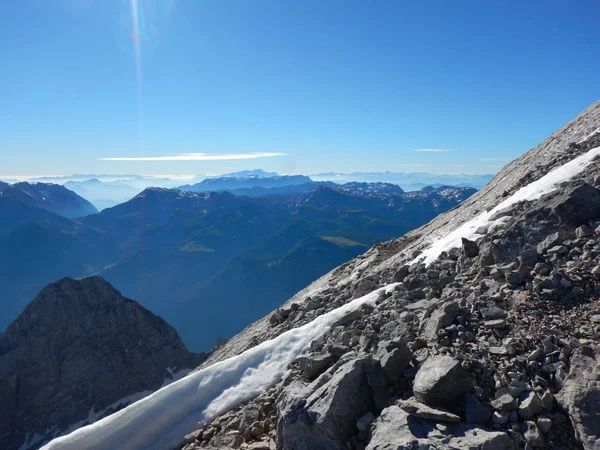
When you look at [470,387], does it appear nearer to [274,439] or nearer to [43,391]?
[274,439]

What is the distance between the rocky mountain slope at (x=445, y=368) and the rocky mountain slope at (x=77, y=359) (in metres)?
97.8

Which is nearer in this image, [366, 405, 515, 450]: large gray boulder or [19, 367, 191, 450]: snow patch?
[366, 405, 515, 450]: large gray boulder

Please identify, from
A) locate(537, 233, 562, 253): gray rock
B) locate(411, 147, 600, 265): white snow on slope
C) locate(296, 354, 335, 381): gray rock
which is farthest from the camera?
locate(411, 147, 600, 265): white snow on slope

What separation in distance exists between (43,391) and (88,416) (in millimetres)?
14866

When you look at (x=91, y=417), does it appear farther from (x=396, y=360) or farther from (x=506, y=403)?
(x=506, y=403)

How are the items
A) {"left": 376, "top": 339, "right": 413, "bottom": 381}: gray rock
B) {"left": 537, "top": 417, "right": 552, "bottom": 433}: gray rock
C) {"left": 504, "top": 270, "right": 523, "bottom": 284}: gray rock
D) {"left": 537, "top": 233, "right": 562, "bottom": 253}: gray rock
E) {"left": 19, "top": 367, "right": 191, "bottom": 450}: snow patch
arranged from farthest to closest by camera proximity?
1. {"left": 19, "top": 367, "right": 191, "bottom": 450}: snow patch
2. {"left": 537, "top": 233, "right": 562, "bottom": 253}: gray rock
3. {"left": 504, "top": 270, "right": 523, "bottom": 284}: gray rock
4. {"left": 376, "top": 339, "right": 413, "bottom": 381}: gray rock
5. {"left": 537, "top": 417, "right": 552, "bottom": 433}: gray rock

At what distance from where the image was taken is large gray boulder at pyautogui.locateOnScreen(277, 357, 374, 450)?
966cm

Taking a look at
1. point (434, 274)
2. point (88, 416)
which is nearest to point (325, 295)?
point (434, 274)

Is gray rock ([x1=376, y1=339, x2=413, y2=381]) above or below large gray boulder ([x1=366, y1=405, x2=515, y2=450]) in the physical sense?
above

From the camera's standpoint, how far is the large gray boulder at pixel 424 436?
25.3 feet

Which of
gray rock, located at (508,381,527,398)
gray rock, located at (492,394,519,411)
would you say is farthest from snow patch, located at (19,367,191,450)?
gray rock, located at (508,381,527,398)

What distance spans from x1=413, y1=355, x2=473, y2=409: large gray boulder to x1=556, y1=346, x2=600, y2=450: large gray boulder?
74.9 inches

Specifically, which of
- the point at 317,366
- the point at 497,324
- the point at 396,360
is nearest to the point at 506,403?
the point at 497,324

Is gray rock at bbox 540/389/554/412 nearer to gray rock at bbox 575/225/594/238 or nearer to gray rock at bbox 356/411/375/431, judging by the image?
gray rock at bbox 356/411/375/431
